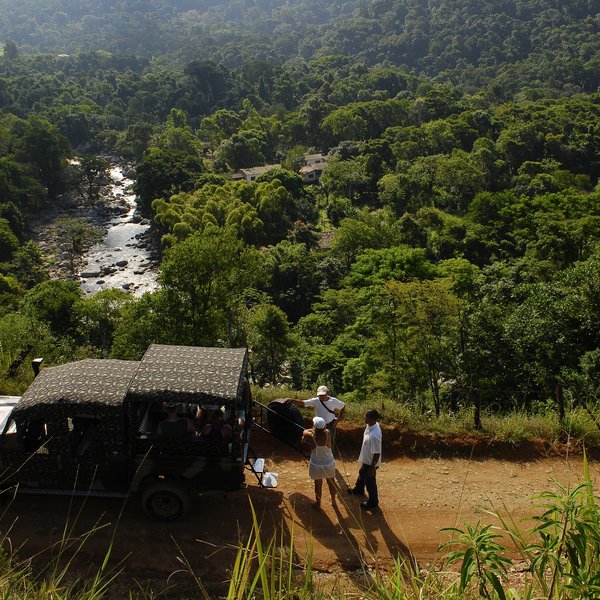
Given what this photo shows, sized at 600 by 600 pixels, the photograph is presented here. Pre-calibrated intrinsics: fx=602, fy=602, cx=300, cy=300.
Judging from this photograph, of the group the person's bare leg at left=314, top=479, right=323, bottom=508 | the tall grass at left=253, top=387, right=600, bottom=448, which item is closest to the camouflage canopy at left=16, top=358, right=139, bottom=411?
the person's bare leg at left=314, top=479, right=323, bottom=508

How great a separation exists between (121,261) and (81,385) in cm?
4190

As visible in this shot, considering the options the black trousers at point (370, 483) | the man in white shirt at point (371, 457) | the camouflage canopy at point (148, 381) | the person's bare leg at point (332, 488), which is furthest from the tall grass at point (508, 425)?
the camouflage canopy at point (148, 381)

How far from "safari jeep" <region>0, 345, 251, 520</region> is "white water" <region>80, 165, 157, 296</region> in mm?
35415

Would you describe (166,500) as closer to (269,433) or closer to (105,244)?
(269,433)

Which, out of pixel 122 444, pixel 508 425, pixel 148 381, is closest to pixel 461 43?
pixel 508 425

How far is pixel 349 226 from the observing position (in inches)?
1542

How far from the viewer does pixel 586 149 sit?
183 feet

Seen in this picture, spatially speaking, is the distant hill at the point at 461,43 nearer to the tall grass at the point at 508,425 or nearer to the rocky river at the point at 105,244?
the rocky river at the point at 105,244

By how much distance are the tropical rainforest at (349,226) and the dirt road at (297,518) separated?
145cm

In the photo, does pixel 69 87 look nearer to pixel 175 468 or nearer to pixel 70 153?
pixel 70 153

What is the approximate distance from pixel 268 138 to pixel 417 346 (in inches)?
2366

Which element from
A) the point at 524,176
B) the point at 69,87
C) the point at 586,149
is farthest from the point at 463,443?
the point at 69,87

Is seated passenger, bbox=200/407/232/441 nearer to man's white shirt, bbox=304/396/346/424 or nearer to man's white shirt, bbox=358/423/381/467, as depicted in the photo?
man's white shirt, bbox=304/396/346/424

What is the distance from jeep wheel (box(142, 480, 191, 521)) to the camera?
6895 millimetres
